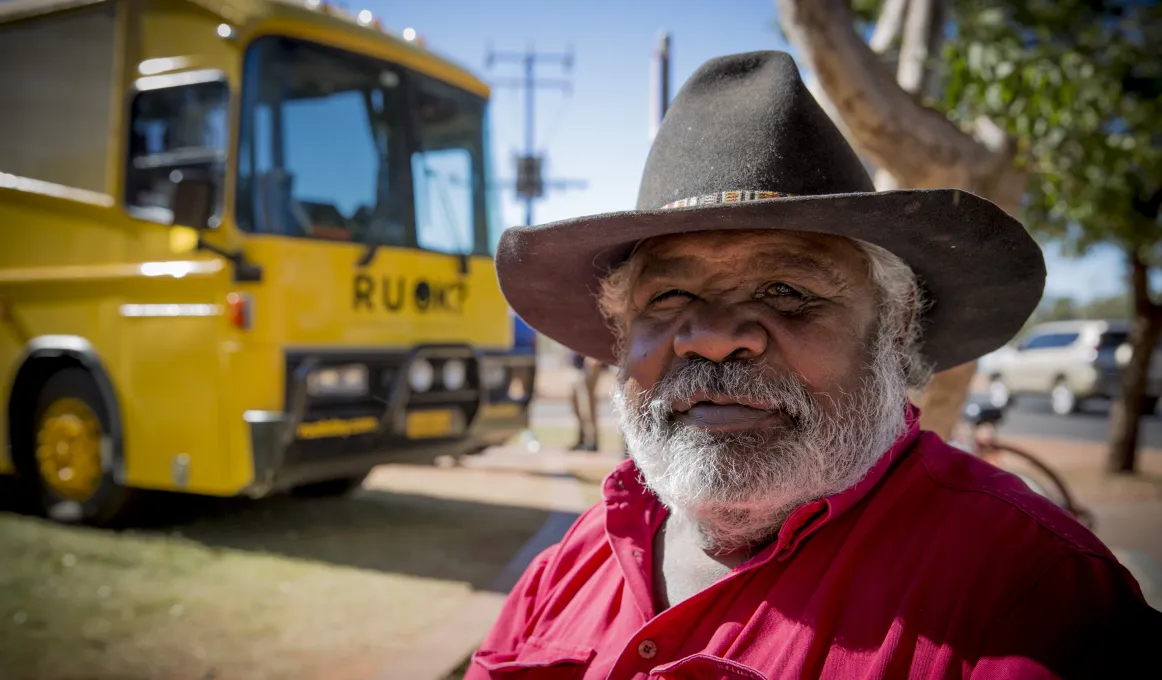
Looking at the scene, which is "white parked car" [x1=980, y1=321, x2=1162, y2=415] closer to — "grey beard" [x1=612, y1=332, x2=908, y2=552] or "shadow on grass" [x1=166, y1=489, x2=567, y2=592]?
"shadow on grass" [x1=166, y1=489, x2=567, y2=592]

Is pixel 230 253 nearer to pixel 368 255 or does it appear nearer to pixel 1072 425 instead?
pixel 368 255

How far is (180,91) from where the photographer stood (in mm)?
5105

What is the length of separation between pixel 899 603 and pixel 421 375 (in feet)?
14.8

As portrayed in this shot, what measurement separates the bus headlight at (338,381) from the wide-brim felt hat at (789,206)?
10.3 ft

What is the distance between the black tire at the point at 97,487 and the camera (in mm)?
5352

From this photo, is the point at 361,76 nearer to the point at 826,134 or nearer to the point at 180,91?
the point at 180,91

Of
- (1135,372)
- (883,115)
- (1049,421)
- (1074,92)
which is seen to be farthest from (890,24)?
(1049,421)

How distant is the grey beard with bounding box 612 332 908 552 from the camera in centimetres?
162

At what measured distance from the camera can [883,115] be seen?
3.08 meters

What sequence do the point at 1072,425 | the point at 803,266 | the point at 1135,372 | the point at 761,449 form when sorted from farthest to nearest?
the point at 1072,425
the point at 1135,372
the point at 803,266
the point at 761,449

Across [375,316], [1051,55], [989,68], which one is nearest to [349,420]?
[375,316]

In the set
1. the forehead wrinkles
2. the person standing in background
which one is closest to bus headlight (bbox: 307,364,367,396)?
the forehead wrinkles

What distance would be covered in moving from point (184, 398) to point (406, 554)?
65.4 inches

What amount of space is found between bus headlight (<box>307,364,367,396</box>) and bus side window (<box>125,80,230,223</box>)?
1.11m
